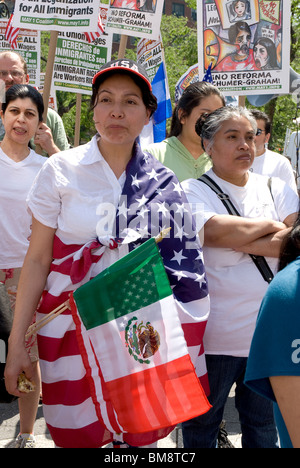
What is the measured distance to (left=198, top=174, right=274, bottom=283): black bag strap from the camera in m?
2.68

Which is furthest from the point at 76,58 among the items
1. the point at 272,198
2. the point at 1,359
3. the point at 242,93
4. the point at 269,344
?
the point at 269,344

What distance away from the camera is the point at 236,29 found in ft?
17.1

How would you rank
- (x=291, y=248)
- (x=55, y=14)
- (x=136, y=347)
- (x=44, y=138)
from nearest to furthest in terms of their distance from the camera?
(x=291, y=248), (x=136, y=347), (x=44, y=138), (x=55, y=14)

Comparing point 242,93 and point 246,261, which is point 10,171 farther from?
point 242,93

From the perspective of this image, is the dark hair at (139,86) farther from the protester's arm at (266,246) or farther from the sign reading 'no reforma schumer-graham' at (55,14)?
the sign reading 'no reforma schumer-graham' at (55,14)

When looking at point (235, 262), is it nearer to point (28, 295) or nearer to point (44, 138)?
point (28, 295)

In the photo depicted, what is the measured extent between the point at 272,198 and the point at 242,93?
2464 millimetres

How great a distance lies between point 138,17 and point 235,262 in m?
3.54

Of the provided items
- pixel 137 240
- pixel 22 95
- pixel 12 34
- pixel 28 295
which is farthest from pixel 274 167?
pixel 12 34

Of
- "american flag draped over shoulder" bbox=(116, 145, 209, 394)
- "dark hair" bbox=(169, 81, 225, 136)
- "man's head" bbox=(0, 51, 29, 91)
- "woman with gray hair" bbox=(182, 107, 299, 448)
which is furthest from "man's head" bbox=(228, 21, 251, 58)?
"american flag draped over shoulder" bbox=(116, 145, 209, 394)

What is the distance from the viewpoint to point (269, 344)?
1.40 m

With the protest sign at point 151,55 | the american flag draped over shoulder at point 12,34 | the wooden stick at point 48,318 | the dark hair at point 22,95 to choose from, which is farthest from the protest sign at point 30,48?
the wooden stick at point 48,318

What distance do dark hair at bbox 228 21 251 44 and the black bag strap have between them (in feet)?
9.23

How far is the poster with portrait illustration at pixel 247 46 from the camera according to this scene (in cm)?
515
